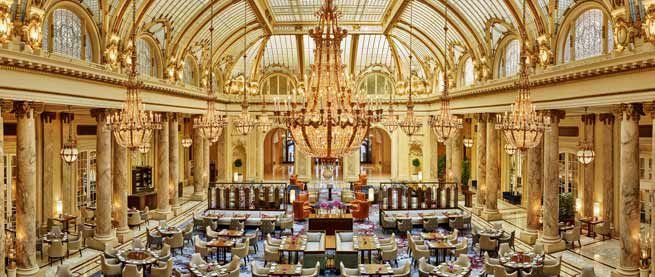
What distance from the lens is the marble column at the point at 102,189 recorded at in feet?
50.3

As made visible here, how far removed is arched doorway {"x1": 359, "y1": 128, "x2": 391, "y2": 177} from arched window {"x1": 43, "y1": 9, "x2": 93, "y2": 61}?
2607 centimetres

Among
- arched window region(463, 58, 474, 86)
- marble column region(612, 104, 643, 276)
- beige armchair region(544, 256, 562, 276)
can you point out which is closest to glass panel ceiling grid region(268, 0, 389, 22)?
arched window region(463, 58, 474, 86)

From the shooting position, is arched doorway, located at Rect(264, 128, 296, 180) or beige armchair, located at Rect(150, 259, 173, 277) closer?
beige armchair, located at Rect(150, 259, 173, 277)

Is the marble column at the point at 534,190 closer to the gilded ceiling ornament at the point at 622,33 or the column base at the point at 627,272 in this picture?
the column base at the point at 627,272

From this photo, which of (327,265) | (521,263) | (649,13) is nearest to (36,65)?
(327,265)

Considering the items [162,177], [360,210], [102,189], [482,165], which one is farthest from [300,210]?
[482,165]

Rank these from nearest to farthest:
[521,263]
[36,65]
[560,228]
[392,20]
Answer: [36,65]
[521,263]
[560,228]
[392,20]

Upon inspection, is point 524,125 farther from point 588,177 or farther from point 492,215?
point 492,215

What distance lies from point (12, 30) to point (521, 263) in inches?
527

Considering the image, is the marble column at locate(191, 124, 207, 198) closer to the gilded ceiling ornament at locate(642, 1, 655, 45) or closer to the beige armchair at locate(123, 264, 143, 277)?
the beige armchair at locate(123, 264, 143, 277)

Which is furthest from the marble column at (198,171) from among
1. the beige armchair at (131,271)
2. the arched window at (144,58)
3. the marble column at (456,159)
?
the beige armchair at (131,271)

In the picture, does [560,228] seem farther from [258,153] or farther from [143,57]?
[258,153]

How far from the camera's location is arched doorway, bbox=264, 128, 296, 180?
3706 centimetres

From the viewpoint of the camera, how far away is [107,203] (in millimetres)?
15422
